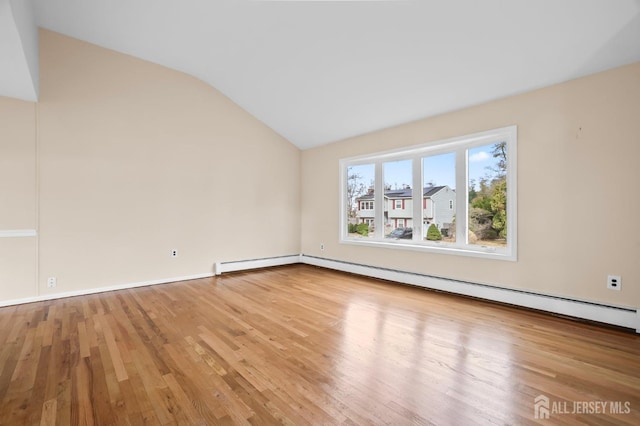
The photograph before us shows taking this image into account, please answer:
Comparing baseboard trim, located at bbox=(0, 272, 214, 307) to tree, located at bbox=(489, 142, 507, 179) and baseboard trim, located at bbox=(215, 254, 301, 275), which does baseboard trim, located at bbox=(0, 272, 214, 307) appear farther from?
tree, located at bbox=(489, 142, 507, 179)

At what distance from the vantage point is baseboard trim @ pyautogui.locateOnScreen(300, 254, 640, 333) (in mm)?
2720

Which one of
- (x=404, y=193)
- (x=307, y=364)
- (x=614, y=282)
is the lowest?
(x=307, y=364)

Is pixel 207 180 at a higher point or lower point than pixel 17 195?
higher

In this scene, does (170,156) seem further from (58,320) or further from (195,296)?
(58,320)

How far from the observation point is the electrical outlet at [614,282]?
2.74m

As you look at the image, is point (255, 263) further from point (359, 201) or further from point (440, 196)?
point (440, 196)

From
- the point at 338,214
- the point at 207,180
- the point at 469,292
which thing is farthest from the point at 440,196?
the point at 207,180

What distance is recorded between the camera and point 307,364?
210 centimetres

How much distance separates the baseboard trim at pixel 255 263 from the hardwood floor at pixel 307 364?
5.08 feet

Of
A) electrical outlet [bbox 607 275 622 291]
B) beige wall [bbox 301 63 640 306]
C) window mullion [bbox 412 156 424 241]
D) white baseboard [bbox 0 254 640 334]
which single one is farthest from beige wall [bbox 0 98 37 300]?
electrical outlet [bbox 607 275 622 291]

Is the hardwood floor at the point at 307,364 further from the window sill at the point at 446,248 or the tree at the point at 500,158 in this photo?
the tree at the point at 500,158

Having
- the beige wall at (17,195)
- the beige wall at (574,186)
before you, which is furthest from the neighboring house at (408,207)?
the beige wall at (17,195)

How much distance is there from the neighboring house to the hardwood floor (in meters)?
1.25

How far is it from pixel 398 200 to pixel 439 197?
0.72m
